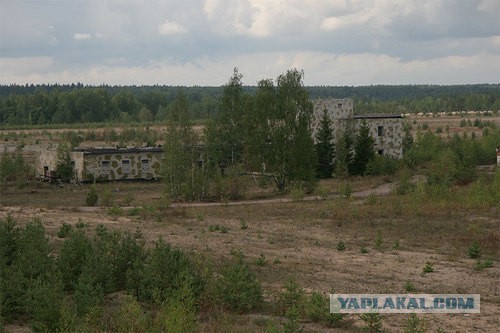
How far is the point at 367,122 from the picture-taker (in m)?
52.5

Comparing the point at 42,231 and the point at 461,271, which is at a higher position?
the point at 42,231

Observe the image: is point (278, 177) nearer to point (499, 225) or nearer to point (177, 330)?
point (499, 225)

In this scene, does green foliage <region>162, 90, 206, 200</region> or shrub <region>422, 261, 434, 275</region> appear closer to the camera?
shrub <region>422, 261, 434, 275</region>

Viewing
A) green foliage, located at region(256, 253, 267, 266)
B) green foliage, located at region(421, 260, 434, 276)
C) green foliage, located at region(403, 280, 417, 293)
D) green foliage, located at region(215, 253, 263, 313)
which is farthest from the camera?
green foliage, located at region(256, 253, 267, 266)

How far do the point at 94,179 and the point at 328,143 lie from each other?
52.3 ft

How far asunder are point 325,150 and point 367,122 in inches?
187

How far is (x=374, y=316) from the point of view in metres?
14.1

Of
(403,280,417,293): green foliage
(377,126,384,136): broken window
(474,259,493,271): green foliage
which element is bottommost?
(474,259,493,271): green foliage

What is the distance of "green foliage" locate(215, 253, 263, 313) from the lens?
1575cm

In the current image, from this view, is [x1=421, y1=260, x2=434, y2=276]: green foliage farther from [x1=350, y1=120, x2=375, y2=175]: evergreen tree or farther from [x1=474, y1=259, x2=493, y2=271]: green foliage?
[x1=350, y1=120, x2=375, y2=175]: evergreen tree

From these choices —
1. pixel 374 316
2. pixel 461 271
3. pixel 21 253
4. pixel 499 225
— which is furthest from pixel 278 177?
pixel 374 316

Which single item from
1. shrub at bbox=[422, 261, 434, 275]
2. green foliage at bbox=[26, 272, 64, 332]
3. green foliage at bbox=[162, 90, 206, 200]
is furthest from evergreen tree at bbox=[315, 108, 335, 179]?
green foliage at bbox=[26, 272, 64, 332]

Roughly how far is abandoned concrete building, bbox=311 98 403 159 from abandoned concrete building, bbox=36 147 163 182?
474 inches

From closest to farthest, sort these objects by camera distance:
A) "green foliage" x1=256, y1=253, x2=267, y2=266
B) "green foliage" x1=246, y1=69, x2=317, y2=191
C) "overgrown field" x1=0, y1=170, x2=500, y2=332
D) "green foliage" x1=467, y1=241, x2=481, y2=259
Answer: "overgrown field" x1=0, y1=170, x2=500, y2=332, "green foliage" x1=256, y1=253, x2=267, y2=266, "green foliage" x1=467, y1=241, x2=481, y2=259, "green foliage" x1=246, y1=69, x2=317, y2=191
